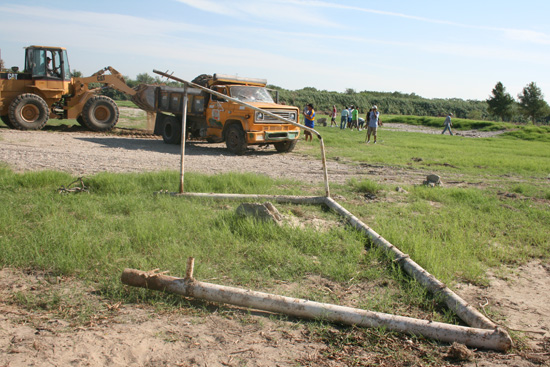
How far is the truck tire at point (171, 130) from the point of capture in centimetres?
1602

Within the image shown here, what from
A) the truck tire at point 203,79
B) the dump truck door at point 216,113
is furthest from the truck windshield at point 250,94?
the truck tire at point 203,79

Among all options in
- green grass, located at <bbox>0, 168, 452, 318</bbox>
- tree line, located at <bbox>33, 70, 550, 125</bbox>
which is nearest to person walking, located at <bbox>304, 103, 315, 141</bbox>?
green grass, located at <bbox>0, 168, 452, 318</bbox>

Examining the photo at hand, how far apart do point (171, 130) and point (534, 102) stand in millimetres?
54748

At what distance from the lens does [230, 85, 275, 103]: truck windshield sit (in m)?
14.2

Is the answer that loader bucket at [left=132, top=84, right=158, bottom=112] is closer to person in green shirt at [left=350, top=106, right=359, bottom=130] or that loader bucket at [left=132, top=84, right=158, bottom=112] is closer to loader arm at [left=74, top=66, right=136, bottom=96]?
loader arm at [left=74, top=66, right=136, bottom=96]

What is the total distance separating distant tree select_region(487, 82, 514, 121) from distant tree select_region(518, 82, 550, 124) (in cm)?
197

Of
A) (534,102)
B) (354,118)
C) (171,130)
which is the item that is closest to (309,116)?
(171,130)

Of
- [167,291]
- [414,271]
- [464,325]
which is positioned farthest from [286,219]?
[464,325]

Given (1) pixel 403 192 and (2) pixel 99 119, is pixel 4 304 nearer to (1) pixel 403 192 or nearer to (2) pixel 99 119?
(1) pixel 403 192

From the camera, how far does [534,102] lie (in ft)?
188

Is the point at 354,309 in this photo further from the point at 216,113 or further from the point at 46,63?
the point at 46,63

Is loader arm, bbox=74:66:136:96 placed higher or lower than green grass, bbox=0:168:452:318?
higher

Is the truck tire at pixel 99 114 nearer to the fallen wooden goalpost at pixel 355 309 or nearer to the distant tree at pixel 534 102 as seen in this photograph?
the fallen wooden goalpost at pixel 355 309

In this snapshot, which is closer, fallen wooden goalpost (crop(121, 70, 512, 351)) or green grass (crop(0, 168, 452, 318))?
fallen wooden goalpost (crop(121, 70, 512, 351))
